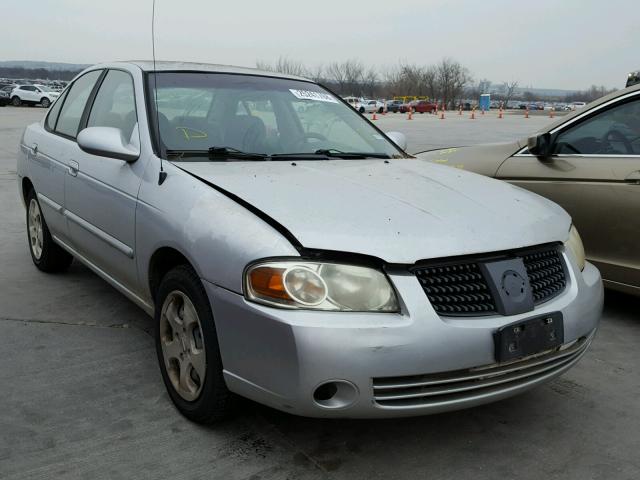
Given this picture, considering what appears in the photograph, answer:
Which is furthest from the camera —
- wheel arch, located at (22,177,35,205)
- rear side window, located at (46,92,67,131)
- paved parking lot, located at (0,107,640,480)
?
wheel arch, located at (22,177,35,205)

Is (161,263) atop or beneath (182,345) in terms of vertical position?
atop

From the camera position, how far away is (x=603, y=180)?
398 cm

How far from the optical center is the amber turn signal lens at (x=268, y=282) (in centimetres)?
214

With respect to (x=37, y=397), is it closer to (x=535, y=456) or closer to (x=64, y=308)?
(x=64, y=308)

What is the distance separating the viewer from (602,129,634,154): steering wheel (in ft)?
13.2

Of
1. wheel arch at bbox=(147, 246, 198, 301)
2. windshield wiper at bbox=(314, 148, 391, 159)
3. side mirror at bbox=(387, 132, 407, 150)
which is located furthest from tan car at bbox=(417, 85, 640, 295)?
wheel arch at bbox=(147, 246, 198, 301)

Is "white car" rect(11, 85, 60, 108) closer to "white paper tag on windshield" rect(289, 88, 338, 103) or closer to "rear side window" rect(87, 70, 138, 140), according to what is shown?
"rear side window" rect(87, 70, 138, 140)

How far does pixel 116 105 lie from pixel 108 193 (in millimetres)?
681

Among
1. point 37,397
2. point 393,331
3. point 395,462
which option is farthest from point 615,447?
point 37,397

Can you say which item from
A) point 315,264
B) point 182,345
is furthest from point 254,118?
point 315,264

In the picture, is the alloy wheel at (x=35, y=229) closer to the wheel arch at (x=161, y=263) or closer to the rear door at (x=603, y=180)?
the wheel arch at (x=161, y=263)

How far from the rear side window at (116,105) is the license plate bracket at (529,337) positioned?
6.99 ft

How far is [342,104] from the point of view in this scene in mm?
4070

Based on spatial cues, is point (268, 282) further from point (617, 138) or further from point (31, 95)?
point (31, 95)
